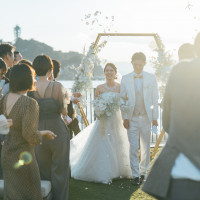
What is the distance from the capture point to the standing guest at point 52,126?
4.06 meters

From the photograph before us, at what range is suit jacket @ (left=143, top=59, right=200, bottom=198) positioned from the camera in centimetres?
195

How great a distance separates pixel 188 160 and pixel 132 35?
5.73 m

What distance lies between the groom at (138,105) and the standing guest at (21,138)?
2.88 metres

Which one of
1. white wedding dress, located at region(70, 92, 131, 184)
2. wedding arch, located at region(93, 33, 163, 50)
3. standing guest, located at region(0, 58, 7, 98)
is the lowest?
white wedding dress, located at region(70, 92, 131, 184)

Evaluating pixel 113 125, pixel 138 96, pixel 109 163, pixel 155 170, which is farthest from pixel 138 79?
pixel 155 170

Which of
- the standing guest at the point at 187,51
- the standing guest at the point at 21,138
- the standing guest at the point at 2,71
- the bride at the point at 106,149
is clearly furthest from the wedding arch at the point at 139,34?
the standing guest at the point at 21,138

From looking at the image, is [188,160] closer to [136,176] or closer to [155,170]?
[155,170]

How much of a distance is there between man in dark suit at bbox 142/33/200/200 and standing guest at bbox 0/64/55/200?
1.35 meters

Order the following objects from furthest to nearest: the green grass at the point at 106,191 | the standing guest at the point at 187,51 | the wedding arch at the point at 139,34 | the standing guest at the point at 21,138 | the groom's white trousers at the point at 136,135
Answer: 1. the wedding arch at the point at 139,34
2. the groom's white trousers at the point at 136,135
3. the green grass at the point at 106,191
4. the standing guest at the point at 187,51
5. the standing guest at the point at 21,138

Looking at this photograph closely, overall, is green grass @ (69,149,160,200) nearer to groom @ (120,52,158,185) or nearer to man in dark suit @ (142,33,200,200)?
groom @ (120,52,158,185)

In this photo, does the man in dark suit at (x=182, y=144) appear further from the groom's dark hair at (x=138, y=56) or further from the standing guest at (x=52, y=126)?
the groom's dark hair at (x=138, y=56)

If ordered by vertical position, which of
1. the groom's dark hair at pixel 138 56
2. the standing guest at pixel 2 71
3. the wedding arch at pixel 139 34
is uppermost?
the wedding arch at pixel 139 34

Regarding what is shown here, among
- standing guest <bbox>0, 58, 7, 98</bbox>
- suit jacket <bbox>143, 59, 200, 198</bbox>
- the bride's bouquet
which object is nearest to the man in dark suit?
suit jacket <bbox>143, 59, 200, 198</bbox>

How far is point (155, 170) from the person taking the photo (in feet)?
6.79
